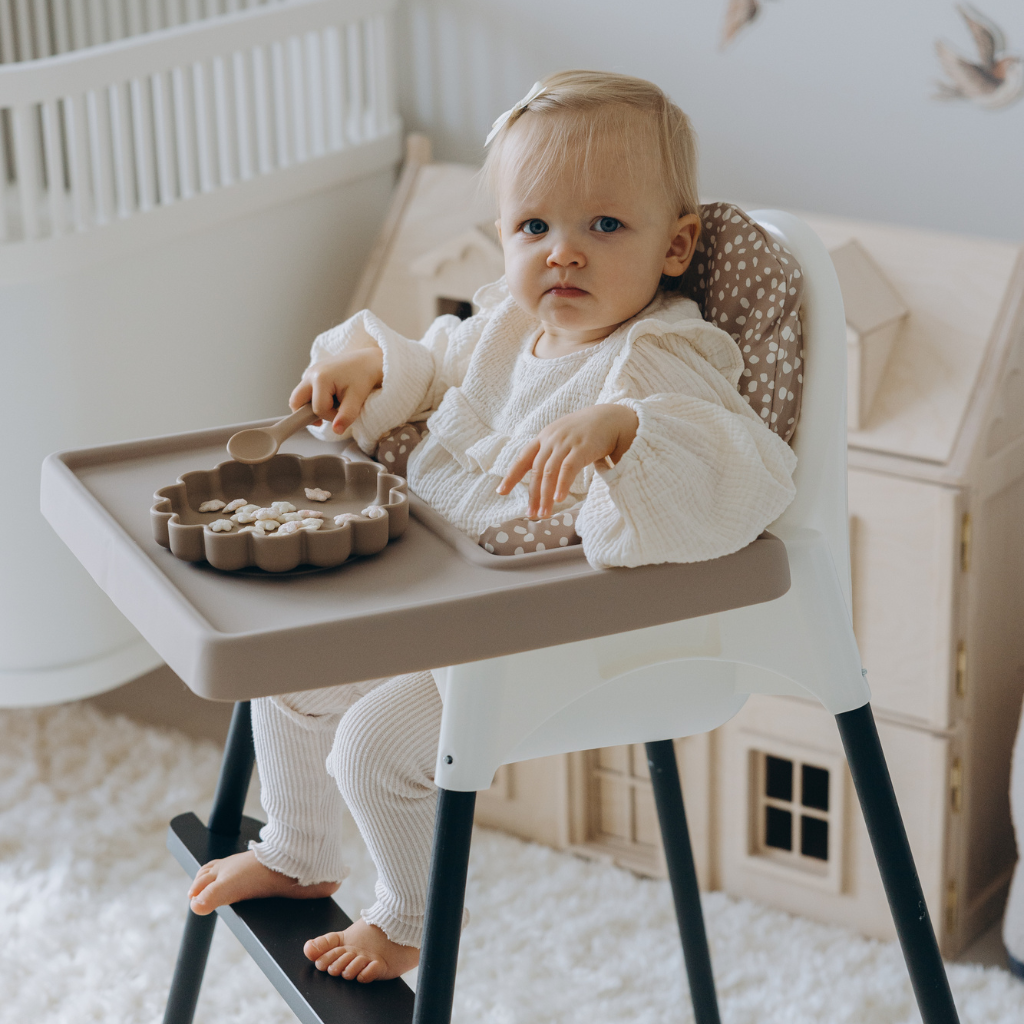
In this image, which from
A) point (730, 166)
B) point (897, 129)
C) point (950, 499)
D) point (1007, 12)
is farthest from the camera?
point (730, 166)

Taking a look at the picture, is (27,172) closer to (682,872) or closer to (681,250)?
(681,250)

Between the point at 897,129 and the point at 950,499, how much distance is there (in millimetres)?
468

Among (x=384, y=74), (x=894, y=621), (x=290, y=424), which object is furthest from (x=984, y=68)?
(x=290, y=424)

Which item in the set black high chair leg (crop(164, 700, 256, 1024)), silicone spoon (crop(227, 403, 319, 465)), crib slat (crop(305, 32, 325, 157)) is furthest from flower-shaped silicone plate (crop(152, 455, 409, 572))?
crib slat (crop(305, 32, 325, 157))

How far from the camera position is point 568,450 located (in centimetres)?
67

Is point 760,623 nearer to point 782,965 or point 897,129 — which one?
point 782,965

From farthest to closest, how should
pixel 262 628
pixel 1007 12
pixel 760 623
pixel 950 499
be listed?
pixel 1007 12
pixel 950 499
pixel 760 623
pixel 262 628

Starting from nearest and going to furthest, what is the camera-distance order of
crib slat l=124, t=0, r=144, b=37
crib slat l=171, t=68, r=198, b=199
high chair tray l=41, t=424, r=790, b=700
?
high chair tray l=41, t=424, r=790, b=700 < crib slat l=171, t=68, r=198, b=199 < crib slat l=124, t=0, r=144, b=37

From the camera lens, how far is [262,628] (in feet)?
2.06

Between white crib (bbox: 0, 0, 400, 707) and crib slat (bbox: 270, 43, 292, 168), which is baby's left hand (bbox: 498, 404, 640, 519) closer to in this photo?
white crib (bbox: 0, 0, 400, 707)

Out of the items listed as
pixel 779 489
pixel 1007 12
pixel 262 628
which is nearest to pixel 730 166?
pixel 1007 12

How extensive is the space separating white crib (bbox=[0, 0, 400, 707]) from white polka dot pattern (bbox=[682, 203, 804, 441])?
75 cm

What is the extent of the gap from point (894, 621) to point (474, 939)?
21.6 inches

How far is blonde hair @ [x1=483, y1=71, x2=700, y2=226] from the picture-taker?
29.9 inches
